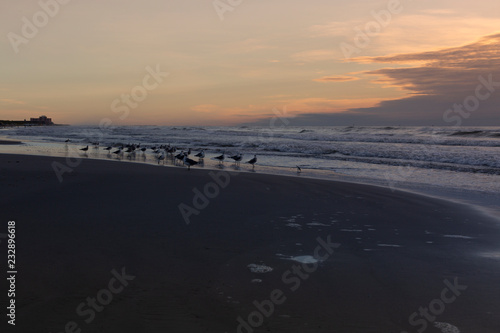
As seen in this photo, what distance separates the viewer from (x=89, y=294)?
4164 millimetres

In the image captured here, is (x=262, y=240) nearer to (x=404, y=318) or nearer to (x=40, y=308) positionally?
(x=404, y=318)

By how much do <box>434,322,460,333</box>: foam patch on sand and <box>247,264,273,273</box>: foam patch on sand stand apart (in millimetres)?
1947

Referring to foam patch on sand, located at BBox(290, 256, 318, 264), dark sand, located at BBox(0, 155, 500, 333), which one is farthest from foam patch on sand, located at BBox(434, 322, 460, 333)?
foam patch on sand, located at BBox(290, 256, 318, 264)

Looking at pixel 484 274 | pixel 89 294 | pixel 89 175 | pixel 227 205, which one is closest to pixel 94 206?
pixel 227 205

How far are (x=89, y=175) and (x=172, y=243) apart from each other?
8.47 m

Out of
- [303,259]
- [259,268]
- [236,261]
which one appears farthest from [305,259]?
[236,261]

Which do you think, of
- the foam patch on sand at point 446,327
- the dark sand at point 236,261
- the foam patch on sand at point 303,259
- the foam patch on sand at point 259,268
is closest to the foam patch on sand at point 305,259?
the foam patch on sand at point 303,259

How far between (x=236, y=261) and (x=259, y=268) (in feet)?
1.19

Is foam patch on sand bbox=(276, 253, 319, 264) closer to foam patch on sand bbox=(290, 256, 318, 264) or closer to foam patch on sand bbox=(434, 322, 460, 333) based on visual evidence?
foam patch on sand bbox=(290, 256, 318, 264)

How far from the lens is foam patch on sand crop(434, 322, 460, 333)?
12.1ft

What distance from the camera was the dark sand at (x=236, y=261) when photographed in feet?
12.5

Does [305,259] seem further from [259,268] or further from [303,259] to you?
[259,268]

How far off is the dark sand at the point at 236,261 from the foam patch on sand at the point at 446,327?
0.23 feet

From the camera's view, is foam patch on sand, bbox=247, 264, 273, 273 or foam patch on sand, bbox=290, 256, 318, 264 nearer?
foam patch on sand, bbox=247, 264, 273, 273
